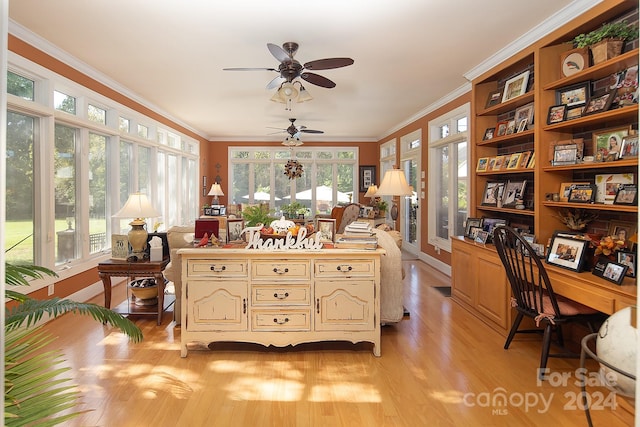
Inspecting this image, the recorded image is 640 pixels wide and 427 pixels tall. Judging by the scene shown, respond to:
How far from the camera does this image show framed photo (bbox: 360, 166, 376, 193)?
10.7m

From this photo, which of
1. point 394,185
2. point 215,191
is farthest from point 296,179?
point 394,185

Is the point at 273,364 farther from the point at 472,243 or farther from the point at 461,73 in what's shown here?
the point at 461,73

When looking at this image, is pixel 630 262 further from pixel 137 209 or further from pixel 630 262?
pixel 137 209

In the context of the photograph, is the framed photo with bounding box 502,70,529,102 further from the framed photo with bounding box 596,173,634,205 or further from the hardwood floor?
the hardwood floor

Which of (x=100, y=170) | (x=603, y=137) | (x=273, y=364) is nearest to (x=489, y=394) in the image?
(x=273, y=364)

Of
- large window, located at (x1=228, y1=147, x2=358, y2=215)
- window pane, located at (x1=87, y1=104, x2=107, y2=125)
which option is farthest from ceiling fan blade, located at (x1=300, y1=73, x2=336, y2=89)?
large window, located at (x1=228, y1=147, x2=358, y2=215)

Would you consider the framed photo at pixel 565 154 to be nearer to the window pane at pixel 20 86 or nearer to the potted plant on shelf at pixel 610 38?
the potted plant on shelf at pixel 610 38

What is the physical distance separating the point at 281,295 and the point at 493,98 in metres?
3.27

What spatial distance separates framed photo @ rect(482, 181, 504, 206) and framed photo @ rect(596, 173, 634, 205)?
1209mm

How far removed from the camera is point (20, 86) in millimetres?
3664

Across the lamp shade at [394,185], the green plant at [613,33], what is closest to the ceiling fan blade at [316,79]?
the lamp shade at [394,185]

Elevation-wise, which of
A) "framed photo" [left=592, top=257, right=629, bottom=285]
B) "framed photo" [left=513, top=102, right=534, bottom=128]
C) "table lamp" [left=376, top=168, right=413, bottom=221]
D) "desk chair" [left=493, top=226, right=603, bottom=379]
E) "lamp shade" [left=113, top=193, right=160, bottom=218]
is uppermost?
"framed photo" [left=513, top=102, right=534, bottom=128]

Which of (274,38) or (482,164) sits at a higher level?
(274,38)

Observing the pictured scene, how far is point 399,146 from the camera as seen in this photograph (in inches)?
341
